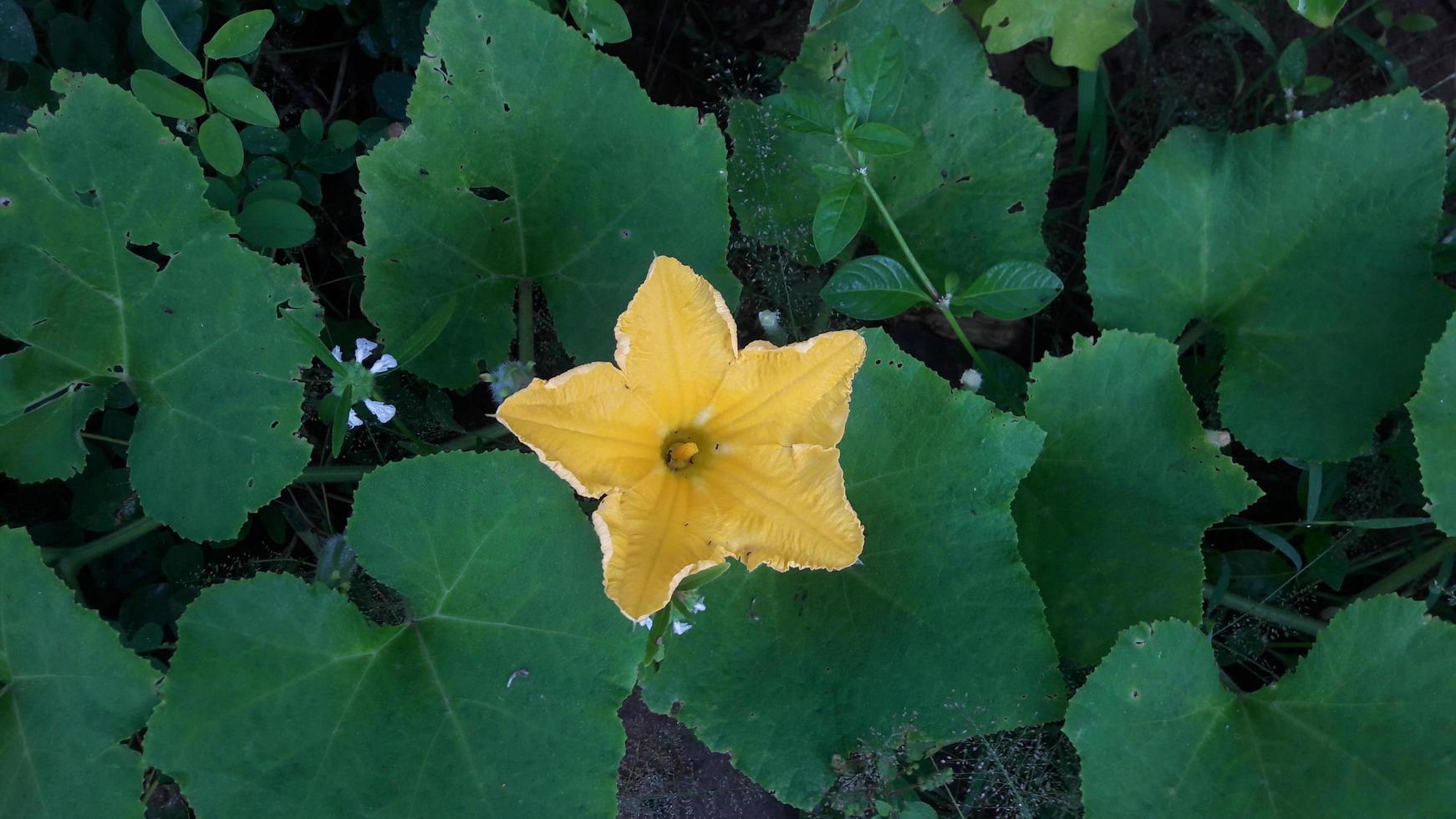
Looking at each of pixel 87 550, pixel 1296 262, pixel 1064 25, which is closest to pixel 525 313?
pixel 87 550

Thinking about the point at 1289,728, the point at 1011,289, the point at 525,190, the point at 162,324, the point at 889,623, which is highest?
the point at 525,190

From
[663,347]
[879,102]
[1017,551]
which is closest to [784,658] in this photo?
[1017,551]

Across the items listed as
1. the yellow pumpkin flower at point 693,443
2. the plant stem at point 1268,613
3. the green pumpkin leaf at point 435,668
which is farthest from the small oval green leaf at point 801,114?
the plant stem at point 1268,613

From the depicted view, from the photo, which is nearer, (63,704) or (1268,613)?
(63,704)

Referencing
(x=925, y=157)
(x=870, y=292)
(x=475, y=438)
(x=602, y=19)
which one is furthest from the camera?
(x=925, y=157)

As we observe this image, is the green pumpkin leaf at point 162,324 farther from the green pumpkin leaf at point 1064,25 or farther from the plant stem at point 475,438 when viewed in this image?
the green pumpkin leaf at point 1064,25

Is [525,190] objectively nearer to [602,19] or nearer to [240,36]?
[602,19]

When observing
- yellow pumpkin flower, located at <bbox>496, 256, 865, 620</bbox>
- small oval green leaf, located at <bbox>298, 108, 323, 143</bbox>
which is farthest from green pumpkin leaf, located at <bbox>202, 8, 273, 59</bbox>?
yellow pumpkin flower, located at <bbox>496, 256, 865, 620</bbox>
